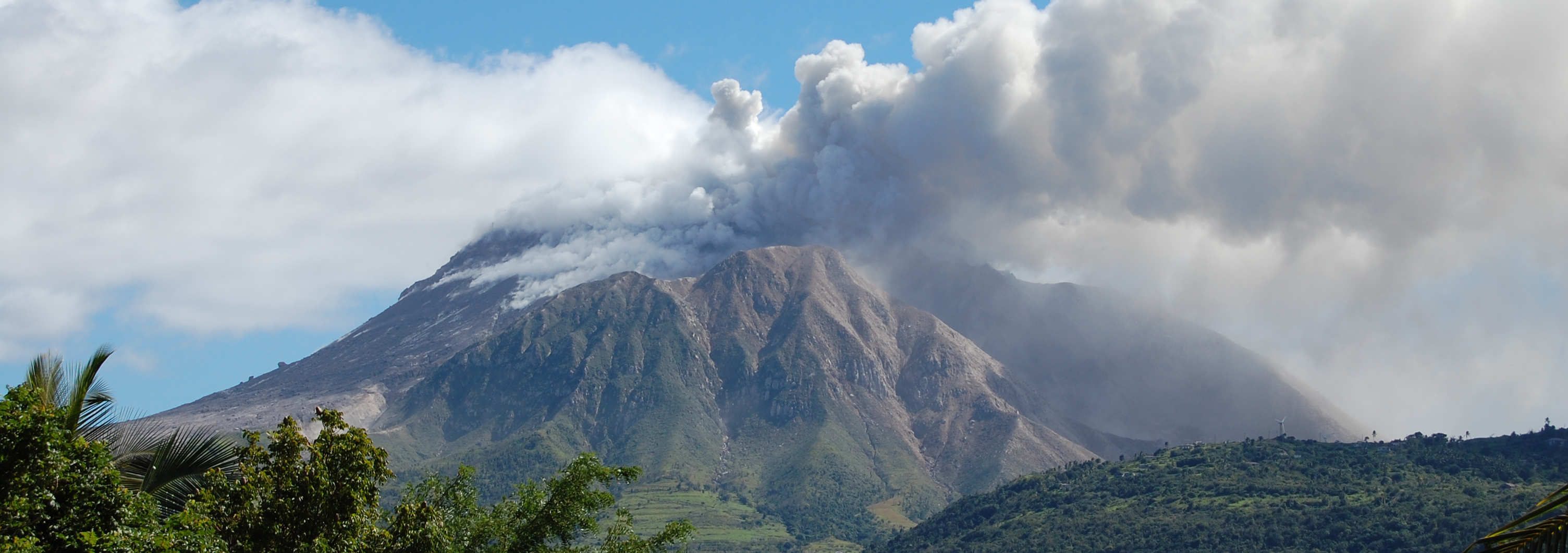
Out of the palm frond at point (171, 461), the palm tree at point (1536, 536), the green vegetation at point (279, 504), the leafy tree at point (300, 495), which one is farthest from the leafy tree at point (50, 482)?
the palm tree at point (1536, 536)

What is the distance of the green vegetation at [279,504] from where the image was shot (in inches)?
851

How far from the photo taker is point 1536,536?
37.3 feet

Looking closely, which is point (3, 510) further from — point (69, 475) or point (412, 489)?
point (412, 489)

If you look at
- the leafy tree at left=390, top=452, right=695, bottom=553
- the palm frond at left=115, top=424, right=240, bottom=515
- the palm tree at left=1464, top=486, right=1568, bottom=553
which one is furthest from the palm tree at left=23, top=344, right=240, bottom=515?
the palm tree at left=1464, top=486, right=1568, bottom=553

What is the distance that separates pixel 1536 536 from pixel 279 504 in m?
24.3

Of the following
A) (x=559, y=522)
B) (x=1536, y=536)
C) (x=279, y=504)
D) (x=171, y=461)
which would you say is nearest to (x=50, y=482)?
(x=171, y=461)

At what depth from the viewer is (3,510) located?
21312mm

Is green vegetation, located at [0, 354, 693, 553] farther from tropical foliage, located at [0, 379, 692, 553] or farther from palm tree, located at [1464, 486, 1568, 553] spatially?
palm tree, located at [1464, 486, 1568, 553]

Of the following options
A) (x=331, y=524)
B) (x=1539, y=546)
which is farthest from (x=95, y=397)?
(x=1539, y=546)

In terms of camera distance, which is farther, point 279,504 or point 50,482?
point 279,504

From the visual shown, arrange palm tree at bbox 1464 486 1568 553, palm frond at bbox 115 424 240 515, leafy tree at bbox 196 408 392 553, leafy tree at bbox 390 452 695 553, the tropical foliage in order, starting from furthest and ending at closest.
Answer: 1. leafy tree at bbox 390 452 695 553
2. leafy tree at bbox 196 408 392 553
3. palm frond at bbox 115 424 240 515
4. the tropical foliage
5. palm tree at bbox 1464 486 1568 553

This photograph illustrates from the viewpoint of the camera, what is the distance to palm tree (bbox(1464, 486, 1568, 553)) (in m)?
11.0

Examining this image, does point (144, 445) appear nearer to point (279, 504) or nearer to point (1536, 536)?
point (279, 504)

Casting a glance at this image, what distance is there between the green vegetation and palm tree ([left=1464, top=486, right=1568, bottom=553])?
20.2 m
